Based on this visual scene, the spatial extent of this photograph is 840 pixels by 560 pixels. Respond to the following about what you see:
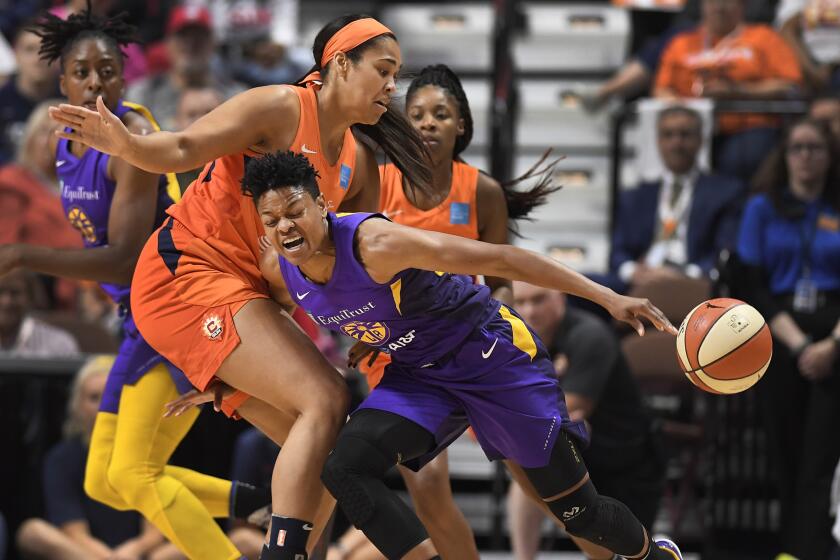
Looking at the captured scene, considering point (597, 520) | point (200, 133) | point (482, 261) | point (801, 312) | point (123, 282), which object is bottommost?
point (801, 312)

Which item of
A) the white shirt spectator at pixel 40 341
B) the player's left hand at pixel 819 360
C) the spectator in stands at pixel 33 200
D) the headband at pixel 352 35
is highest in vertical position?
the headband at pixel 352 35

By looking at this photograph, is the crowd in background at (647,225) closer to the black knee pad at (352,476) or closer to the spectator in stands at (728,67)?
the spectator in stands at (728,67)

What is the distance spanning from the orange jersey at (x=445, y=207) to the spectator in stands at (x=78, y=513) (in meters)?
2.01

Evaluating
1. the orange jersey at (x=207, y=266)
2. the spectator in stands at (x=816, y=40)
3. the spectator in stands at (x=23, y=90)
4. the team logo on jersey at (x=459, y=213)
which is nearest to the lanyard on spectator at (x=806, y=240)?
the spectator in stands at (x=816, y=40)

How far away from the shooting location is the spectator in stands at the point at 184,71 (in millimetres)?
8672

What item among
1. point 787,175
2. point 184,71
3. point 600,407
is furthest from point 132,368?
point 184,71

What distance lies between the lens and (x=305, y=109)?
161 inches

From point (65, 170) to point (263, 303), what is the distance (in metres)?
1.09

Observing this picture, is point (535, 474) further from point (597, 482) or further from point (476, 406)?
point (597, 482)

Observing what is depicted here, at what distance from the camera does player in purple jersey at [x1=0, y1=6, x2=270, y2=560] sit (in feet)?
14.5

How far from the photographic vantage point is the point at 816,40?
851 cm

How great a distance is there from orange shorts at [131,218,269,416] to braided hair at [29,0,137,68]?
84cm

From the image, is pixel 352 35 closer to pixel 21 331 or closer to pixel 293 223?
pixel 293 223

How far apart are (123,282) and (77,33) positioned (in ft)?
2.99
